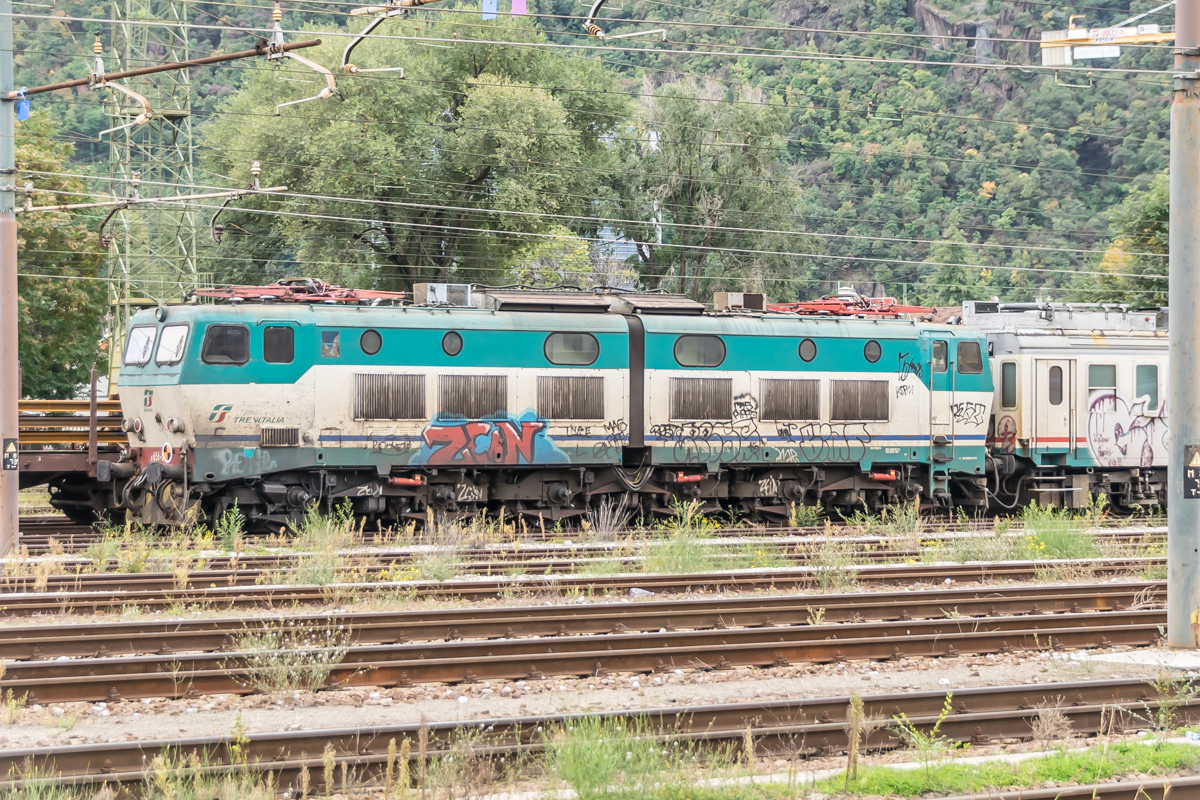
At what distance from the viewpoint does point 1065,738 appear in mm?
8695

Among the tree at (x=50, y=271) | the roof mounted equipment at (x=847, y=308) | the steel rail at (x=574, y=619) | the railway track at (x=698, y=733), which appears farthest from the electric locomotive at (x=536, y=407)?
the tree at (x=50, y=271)

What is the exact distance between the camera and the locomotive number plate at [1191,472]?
11086mm

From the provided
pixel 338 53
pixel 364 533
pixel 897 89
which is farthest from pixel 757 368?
pixel 897 89

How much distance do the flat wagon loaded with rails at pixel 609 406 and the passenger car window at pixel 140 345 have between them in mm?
65

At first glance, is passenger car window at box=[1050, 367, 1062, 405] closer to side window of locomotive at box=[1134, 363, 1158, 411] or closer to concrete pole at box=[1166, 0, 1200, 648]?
Answer: side window of locomotive at box=[1134, 363, 1158, 411]

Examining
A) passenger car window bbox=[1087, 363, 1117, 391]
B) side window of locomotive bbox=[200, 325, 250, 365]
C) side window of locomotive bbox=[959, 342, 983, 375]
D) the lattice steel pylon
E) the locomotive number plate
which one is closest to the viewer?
the locomotive number plate

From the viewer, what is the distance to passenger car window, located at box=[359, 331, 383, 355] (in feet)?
64.9

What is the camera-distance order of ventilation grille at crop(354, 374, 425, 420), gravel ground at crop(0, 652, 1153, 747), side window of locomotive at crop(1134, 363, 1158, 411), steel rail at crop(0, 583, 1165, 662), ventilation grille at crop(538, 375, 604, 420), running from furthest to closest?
side window of locomotive at crop(1134, 363, 1158, 411) → ventilation grille at crop(538, 375, 604, 420) → ventilation grille at crop(354, 374, 425, 420) → steel rail at crop(0, 583, 1165, 662) → gravel ground at crop(0, 652, 1153, 747)

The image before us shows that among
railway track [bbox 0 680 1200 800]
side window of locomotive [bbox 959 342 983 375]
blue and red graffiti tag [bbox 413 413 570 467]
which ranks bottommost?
railway track [bbox 0 680 1200 800]

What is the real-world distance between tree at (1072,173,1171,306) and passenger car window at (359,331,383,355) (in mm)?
38104

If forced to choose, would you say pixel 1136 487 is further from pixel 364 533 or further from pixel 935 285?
pixel 935 285

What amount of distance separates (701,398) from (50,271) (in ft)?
76.4

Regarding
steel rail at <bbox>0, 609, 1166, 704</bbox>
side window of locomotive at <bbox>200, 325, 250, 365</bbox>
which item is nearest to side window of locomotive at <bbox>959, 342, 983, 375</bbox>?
steel rail at <bbox>0, 609, 1166, 704</bbox>

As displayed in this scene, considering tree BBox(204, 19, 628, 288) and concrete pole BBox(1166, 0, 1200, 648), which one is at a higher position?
tree BBox(204, 19, 628, 288)
